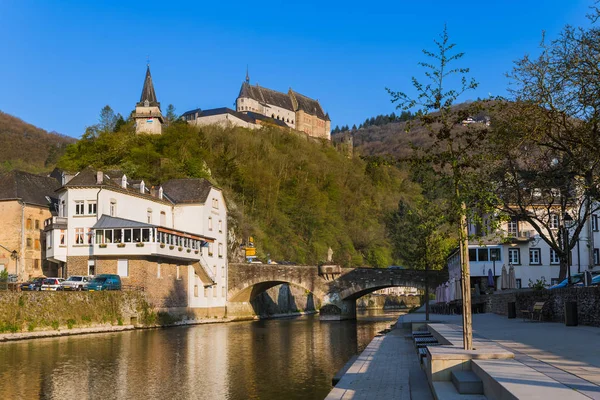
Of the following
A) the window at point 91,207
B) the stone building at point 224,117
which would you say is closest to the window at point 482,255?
the window at point 91,207

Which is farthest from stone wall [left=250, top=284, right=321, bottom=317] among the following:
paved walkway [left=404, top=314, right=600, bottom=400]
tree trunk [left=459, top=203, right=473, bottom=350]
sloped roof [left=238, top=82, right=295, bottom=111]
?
sloped roof [left=238, top=82, right=295, bottom=111]

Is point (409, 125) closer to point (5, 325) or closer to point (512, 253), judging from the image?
point (5, 325)

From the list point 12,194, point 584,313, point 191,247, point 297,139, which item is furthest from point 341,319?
point 297,139

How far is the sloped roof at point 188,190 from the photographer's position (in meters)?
53.7

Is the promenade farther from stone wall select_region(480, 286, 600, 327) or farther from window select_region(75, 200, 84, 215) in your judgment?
window select_region(75, 200, 84, 215)

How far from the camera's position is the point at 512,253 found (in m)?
51.8

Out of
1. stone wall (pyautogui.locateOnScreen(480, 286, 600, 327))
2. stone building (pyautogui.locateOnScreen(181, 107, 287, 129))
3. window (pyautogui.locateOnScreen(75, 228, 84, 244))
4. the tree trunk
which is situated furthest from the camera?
stone building (pyautogui.locateOnScreen(181, 107, 287, 129))

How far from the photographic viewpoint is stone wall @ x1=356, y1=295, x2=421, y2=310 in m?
99.5

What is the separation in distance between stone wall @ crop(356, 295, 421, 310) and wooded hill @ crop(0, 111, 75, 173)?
4559cm

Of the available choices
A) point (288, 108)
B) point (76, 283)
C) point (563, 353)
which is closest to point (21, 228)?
point (76, 283)

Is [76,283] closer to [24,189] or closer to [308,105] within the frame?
[24,189]

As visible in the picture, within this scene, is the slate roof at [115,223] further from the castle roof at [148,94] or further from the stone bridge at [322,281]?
the castle roof at [148,94]

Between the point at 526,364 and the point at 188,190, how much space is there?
4590 cm

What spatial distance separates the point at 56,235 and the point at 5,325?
49.6 ft
